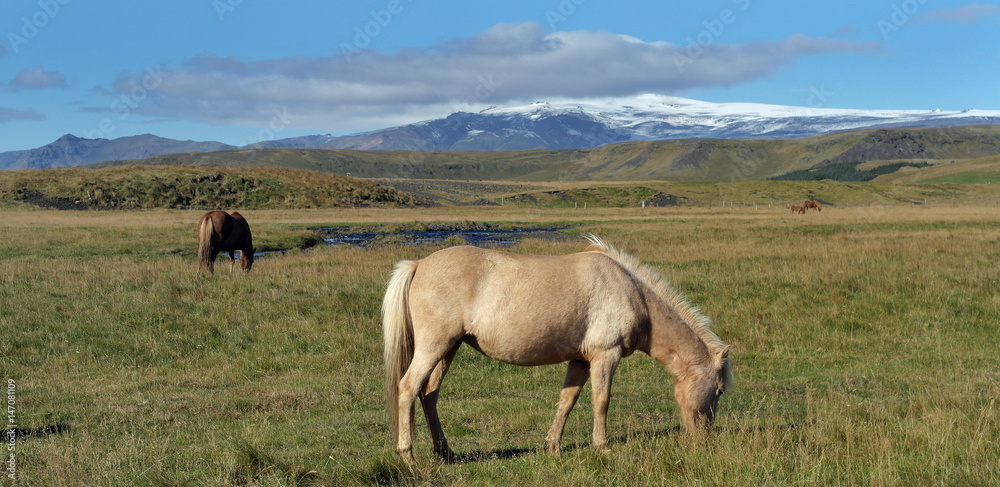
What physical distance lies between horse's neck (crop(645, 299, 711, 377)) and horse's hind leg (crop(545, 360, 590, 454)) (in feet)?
2.46

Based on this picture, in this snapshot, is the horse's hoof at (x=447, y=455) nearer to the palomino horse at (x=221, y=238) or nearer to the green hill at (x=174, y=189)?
the palomino horse at (x=221, y=238)

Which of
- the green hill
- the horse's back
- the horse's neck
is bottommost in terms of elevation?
the horse's neck

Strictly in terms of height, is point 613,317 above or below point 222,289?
above

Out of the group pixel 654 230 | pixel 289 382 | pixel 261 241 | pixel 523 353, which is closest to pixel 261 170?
pixel 261 241

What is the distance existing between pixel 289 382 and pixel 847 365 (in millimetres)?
9131

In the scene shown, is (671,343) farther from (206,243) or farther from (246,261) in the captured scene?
(246,261)

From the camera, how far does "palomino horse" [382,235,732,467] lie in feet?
20.6

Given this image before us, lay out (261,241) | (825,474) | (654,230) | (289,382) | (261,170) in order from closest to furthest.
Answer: (825,474)
(289,382)
(261,241)
(654,230)
(261,170)

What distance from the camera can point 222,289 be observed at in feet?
52.9

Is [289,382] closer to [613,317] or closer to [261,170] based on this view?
[613,317]

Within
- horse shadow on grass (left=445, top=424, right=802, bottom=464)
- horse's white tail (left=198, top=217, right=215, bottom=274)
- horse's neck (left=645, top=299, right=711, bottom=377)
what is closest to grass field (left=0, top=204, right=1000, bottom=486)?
horse shadow on grass (left=445, top=424, right=802, bottom=464)

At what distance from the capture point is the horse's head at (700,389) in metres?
6.69

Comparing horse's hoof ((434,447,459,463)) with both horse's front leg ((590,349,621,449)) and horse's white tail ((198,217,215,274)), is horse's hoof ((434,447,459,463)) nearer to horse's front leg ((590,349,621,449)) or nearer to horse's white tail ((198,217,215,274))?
horse's front leg ((590,349,621,449))

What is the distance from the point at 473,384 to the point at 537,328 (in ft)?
14.8
